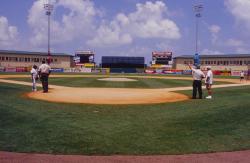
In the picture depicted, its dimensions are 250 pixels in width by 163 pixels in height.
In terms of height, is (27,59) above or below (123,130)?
above

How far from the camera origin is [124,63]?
87938 mm

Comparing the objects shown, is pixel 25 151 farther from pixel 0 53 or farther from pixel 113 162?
pixel 0 53

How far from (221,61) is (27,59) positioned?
2244 inches

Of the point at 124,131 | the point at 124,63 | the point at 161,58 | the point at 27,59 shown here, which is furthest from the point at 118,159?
the point at 27,59

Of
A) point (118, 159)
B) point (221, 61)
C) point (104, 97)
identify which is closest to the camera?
point (118, 159)

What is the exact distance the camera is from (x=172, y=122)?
32.6 feet

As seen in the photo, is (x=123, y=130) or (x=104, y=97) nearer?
(x=123, y=130)

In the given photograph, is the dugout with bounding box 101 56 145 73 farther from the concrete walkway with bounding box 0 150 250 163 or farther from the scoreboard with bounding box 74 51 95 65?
the concrete walkway with bounding box 0 150 250 163

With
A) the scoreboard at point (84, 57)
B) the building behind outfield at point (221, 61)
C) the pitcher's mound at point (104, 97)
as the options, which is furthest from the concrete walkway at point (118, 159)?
the building behind outfield at point (221, 61)

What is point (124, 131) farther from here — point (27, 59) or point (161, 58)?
point (27, 59)

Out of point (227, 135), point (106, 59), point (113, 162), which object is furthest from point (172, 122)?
point (106, 59)

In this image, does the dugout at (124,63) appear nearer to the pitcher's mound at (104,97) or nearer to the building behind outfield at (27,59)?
the building behind outfield at (27,59)

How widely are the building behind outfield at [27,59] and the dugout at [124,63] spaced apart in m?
15.1

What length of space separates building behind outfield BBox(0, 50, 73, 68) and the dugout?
1510 cm
